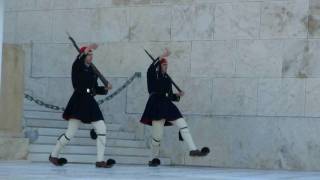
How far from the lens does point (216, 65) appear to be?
1439cm

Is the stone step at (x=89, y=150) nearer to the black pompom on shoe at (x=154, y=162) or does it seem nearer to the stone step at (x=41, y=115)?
the black pompom on shoe at (x=154, y=162)

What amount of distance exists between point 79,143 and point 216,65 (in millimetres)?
2740

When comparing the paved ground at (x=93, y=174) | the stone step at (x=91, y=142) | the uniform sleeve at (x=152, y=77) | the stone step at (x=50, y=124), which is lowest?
the paved ground at (x=93, y=174)

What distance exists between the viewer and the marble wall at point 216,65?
44.7 ft

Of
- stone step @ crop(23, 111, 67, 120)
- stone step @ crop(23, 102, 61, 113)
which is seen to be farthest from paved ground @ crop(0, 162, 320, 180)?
stone step @ crop(23, 102, 61, 113)

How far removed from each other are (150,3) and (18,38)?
120 inches

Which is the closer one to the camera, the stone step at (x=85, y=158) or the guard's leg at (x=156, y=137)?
the stone step at (x=85, y=158)

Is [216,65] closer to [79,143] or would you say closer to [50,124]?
[79,143]

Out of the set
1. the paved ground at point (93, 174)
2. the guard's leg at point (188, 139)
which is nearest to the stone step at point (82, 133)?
the paved ground at point (93, 174)

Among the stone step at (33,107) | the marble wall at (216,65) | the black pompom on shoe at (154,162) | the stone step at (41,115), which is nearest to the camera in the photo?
the black pompom on shoe at (154,162)

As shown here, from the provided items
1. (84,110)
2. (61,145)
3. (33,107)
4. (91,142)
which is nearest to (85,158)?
(91,142)

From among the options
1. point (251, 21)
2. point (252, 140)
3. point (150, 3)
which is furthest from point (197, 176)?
point (150, 3)

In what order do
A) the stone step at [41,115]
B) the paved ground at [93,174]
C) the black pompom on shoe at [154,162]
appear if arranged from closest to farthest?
the paved ground at [93,174] < the black pompom on shoe at [154,162] < the stone step at [41,115]

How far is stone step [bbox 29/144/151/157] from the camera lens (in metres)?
12.9
